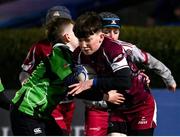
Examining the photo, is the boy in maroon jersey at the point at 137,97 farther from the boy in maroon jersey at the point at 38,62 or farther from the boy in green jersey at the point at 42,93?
the boy in green jersey at the point at 42,93

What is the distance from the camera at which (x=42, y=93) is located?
6.90m

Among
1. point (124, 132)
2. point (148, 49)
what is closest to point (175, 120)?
point (148, 49)

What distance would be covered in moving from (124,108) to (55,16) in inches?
41.0

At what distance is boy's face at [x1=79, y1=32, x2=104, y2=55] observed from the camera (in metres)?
6.78

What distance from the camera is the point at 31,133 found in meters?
6.94

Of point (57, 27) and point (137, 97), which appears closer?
point (57, 27)

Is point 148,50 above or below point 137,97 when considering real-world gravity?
below

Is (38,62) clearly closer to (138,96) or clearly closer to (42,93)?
(138,96)

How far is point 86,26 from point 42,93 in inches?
24.7

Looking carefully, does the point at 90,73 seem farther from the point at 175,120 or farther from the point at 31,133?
the point at 175,120

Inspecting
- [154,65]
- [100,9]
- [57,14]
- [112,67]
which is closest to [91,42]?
[112,67]

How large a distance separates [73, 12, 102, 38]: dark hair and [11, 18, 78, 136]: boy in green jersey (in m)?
0.18

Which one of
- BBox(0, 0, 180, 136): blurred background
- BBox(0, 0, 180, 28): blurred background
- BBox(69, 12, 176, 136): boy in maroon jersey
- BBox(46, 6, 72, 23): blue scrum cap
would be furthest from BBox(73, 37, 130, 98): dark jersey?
BBox(0, 0, 180, 28): blurred background

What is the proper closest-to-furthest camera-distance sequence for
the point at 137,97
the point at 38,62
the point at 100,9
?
1. the point at 137,97
2. the point at 38,62
3. the point at 100,9
